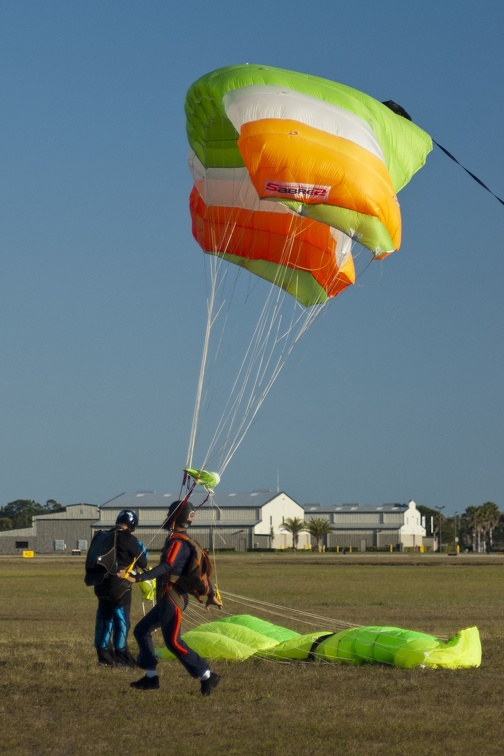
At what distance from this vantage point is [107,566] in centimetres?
1006

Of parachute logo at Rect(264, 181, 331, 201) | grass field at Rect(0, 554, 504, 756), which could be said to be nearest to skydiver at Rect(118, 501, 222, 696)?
grass field at Rect(0, 554, 504, 756)

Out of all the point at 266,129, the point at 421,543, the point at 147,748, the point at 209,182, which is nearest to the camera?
the point at 147,748

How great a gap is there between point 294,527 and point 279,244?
278 ft

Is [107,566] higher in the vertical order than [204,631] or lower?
higher

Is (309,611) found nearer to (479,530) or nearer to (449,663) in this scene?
(449,663)

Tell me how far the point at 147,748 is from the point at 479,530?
110925mm

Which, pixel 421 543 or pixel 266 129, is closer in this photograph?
pixel 266 129

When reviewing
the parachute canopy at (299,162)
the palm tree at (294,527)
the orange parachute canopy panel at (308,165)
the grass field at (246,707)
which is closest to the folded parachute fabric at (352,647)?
the grass field at (246,707)

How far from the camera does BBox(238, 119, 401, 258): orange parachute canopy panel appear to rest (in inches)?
437

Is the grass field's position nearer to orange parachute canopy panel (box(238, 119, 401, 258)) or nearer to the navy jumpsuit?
the navy jumpsuit

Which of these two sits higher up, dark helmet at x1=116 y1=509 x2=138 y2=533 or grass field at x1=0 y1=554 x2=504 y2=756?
dark helmet at x1=116 y1=509 x2=138 y2=533

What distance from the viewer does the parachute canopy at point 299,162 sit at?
11164 mm

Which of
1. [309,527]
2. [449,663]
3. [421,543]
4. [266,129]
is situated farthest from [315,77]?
[421,543]

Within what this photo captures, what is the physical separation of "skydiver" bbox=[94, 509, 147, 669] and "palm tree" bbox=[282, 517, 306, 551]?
87106 mm
